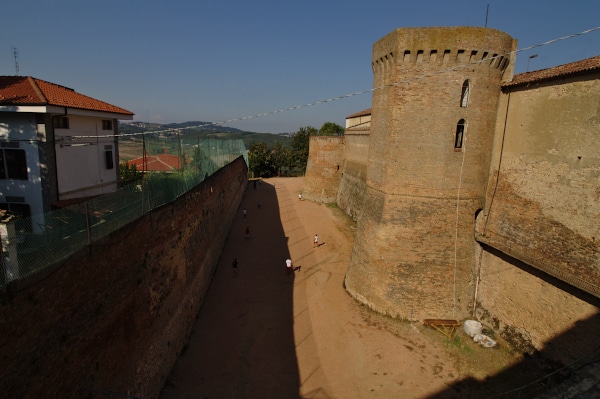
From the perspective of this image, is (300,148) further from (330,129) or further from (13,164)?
(13,164)

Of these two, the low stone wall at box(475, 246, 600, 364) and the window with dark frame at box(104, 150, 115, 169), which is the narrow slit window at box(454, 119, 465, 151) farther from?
the window with dark frame at box(104, 150, 115, 169)

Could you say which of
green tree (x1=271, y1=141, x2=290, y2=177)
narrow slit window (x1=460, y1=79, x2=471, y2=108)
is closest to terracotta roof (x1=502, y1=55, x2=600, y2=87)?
narrow slit window (x1=460, y1=79, x2=471, y2=108)

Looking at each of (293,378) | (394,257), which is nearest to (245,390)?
(293,378)

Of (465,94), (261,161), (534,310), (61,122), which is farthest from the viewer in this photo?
(261,161)

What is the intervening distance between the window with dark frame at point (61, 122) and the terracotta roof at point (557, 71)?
45.5 ft

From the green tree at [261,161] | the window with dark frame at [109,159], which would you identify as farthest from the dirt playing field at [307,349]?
the green tree at [261,161]

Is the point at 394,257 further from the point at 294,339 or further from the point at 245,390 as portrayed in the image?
the point at 245,390

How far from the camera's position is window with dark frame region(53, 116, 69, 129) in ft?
33.5

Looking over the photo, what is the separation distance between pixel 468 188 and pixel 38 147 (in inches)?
520

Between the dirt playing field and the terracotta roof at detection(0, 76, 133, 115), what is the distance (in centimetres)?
801

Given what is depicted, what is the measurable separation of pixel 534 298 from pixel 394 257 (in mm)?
4185

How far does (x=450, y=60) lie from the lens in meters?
11.2

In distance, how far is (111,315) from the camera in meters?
6.88

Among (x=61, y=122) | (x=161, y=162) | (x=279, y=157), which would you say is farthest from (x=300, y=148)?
(x=61, y=122)
